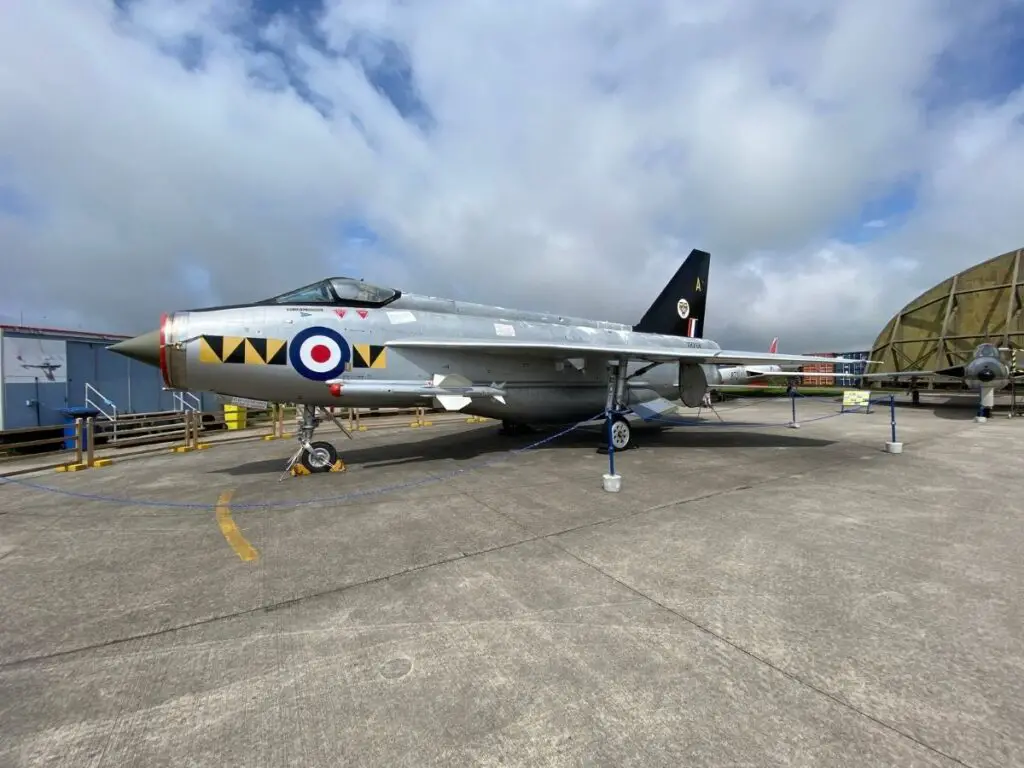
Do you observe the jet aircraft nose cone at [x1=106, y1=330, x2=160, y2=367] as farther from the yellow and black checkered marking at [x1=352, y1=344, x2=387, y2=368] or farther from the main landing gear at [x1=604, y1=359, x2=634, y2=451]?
the main landing gear at [x1=604, y1=359, x2=634, y2=451]

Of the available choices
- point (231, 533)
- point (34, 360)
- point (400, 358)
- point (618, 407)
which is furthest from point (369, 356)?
point (34, 360)

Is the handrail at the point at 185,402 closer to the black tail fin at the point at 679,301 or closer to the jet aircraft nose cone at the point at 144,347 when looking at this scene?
the jet aircraft nose cone at the point at 144,347

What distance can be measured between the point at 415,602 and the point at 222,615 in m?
1.21

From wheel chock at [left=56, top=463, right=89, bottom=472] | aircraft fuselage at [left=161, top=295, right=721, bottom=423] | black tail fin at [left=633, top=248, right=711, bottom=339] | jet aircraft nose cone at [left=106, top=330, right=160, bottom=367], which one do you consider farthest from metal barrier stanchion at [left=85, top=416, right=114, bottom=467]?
black tail fin at [left=633, top=248, right=711, bottom=339]

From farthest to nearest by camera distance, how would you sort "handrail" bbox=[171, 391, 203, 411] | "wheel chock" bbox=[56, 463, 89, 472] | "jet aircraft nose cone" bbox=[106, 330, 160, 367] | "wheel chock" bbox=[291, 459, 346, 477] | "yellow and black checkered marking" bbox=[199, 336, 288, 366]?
1. "handrail" bbox=[171, 391, 203, 411]
2. "wheel chock" bbox=[56, 463, 89, 472]
3. "wheel chock" bbox=[291, 459, 346, 477]
4. "yellow and black checkered marking" bbox=[199, 336, 288, 366]
5. "jet aircraft nose cone" bbox=[106, 330, 160, 367]

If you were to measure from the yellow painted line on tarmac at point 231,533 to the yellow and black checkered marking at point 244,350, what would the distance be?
6.58 feet

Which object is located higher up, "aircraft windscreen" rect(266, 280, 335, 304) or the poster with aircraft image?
"aircraft windscreen" rect(266, 280, 335, 304)

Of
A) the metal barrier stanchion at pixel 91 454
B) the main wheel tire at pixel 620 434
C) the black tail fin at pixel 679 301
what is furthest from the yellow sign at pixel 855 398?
the metal barrier stanchion at pixel 91 454

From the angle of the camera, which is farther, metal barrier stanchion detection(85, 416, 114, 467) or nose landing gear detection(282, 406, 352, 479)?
metal barrier stanchion detection(85, 416, 114, 467)

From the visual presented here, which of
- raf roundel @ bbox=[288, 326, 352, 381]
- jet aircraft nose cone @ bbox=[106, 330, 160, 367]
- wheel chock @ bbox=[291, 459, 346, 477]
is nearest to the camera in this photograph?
jet aircraft nose cone @ bbox=[106, 330, 160, 367]

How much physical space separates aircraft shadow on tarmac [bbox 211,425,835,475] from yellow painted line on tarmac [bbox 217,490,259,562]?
2015 millimetres

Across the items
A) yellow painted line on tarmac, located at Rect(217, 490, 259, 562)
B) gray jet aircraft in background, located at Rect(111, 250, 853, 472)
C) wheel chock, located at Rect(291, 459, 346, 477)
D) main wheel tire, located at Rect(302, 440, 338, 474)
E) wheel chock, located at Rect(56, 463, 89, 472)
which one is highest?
gray jet aircraft in background, located at Rect(111, 250, 853, 472)

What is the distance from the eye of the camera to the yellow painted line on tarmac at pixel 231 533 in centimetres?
404

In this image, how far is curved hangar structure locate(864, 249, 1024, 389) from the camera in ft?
85.5
